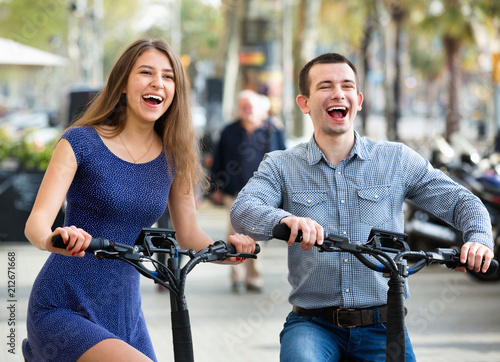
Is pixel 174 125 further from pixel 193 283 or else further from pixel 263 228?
pixel 193 283

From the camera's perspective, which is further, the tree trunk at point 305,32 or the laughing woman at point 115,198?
the tree trunk at point 305,32

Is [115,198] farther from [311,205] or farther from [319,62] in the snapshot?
[319,62]

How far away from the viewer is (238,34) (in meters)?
24.9

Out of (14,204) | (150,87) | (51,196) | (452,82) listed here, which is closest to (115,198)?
(51,196)

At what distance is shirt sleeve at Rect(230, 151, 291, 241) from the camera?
2.98 m

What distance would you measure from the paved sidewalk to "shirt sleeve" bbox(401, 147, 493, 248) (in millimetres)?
3139

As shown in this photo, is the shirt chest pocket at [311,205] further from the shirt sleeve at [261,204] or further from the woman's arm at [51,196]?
the woman's arm at [51,196]

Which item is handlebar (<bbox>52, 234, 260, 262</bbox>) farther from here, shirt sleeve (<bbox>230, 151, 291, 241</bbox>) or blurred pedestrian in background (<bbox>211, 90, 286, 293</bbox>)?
blurred pedestrian in background (<bbox>211, 90, 286, 293</bbox>)

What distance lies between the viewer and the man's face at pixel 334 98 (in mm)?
3252

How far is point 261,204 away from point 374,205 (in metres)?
0.47

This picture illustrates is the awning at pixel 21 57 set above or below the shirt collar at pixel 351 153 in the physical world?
above

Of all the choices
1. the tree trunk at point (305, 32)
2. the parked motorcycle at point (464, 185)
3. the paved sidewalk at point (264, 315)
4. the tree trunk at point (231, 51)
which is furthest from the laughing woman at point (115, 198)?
the tree trunk at point (231, 51)

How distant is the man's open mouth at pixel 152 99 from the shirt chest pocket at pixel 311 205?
0.67m

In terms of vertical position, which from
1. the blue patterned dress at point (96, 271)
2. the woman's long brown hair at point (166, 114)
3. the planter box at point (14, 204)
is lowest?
the planter box at point (14, 204)
